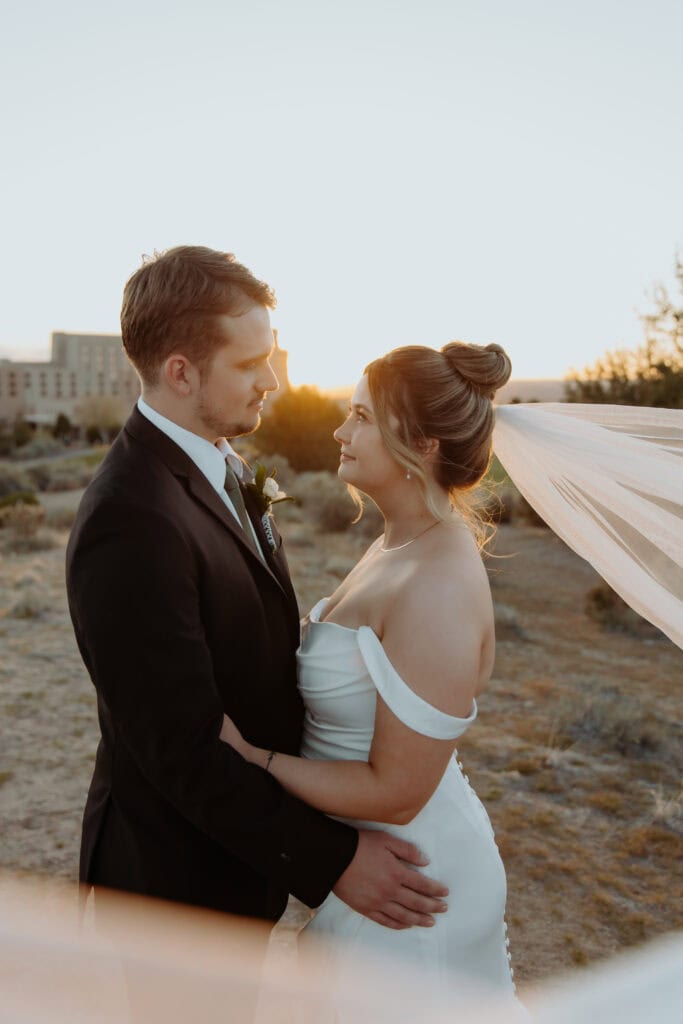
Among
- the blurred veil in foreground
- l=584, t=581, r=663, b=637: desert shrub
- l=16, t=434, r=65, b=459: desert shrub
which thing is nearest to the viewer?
the blurred veil in foreground

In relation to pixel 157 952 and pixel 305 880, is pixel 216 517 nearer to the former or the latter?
pixel 305 880

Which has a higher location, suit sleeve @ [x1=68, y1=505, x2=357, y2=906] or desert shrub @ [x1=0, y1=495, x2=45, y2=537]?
suit sleeve @ [x1=68, y1=505, x2=357, y2=906]

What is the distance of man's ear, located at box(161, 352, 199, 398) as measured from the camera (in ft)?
8.09

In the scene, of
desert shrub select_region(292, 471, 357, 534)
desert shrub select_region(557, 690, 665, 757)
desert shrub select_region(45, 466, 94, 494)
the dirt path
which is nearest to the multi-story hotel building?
desert shrub select_region(45, 466, 94, 494)

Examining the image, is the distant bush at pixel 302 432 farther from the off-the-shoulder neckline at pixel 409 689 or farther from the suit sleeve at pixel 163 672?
the suit sleeve at pixel 163 672

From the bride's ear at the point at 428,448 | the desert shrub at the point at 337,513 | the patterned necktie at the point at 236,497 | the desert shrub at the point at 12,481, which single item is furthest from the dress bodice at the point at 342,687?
the desert shrub at the point at 12,481

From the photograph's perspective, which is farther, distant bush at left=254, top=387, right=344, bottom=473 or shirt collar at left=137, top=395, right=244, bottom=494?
distant bush at left=254, top=387, right=344, bottom=473

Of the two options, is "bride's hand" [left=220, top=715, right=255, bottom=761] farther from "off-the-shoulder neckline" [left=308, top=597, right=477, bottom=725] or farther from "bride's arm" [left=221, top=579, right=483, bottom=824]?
"off-the-shoulder neckline" [left=308, top=597, right=477, bottom=725]

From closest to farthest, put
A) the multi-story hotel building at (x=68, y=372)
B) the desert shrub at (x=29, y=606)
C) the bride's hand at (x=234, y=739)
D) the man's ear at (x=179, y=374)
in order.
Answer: the bride's hand at (x=234, y=739) < the man's ear at (x=179, y=374) < the desert shrub at (x=29, y=606) < the multi-story hotel building at (x=68, y=372)

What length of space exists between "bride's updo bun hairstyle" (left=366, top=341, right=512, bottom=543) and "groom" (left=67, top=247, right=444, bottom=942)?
15.5 inches

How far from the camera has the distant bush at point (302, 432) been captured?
27.4m

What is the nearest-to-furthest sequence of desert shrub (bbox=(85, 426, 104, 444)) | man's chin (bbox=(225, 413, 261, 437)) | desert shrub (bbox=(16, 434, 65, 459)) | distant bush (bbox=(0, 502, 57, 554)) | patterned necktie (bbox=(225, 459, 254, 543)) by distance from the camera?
man's chin (bbox=(225, 413, 261, 437)), patterned necktie (bbox=(225, 459, 254, 543)), distant bush (bbox=(0, 502, 57, 554)), desert shrub (bbox=(16, 434, 65, 459)), desert shrub (bbox=(85, 426, 104, 444))

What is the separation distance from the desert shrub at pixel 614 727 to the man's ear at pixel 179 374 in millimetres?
5455

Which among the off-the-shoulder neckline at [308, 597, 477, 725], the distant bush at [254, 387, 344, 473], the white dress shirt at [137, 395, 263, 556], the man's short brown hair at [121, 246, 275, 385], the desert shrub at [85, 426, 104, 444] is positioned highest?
the man's short brown hair at [121, 246, 275, 385]
